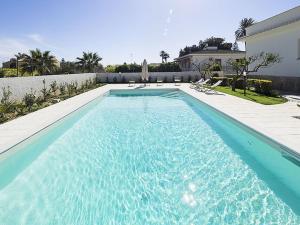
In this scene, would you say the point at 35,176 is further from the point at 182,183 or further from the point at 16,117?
the point at 16,117

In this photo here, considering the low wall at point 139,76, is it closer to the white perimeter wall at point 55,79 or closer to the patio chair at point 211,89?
the white perimeter wall at point 55,79

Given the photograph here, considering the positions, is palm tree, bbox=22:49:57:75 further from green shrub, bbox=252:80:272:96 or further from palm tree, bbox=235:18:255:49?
palm tree, bbox=235:18:255:49

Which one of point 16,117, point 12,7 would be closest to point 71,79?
point 12,7

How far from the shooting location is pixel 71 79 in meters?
23.2

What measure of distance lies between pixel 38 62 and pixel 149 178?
36598 millimetres

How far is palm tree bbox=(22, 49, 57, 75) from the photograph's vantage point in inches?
1537

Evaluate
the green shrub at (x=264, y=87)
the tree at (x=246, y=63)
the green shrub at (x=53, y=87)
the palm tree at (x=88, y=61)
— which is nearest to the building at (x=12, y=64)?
the palm tree at (x=88, y=61)

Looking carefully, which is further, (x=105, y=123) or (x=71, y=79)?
(x=71, y=79)

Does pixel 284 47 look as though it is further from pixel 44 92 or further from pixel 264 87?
pixel 44 92

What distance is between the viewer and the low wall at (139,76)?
33.7 meters

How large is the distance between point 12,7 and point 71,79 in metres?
6.12

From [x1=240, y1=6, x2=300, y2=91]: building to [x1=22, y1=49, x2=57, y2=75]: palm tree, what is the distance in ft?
86.8

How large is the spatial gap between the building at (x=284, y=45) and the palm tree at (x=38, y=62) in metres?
26.5

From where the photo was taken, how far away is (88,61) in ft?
137
